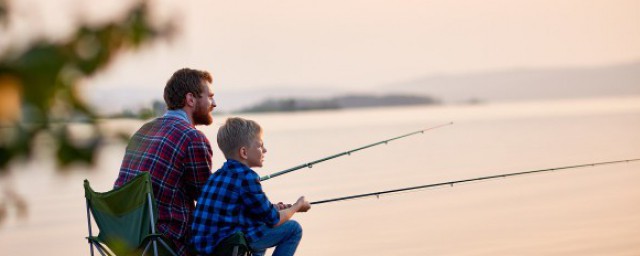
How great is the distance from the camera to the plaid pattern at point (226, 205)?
339 centimetres

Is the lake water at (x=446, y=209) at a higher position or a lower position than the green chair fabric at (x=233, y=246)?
higher

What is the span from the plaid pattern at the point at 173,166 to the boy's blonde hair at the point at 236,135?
14cm

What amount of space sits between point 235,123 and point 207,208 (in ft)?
0.98

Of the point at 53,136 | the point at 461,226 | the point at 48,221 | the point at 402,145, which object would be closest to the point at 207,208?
the point at 53,136

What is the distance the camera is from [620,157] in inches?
502

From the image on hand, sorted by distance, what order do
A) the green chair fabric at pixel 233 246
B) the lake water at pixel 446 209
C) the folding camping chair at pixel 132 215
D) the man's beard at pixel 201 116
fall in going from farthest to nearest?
the lake water at pixel 446 209 → the man's beard at pixel 201 116 → the green chair fabric at pixel 233 246 → the folding camping chair at pixel 132 215

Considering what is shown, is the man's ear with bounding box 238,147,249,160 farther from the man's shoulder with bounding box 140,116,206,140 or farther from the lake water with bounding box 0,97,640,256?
the lake water with bounding box 0,97,640,256

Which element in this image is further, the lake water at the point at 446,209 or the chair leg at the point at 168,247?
the lake water at the point at 446,209

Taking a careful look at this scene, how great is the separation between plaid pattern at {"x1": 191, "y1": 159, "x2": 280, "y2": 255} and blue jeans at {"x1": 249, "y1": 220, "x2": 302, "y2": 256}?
3.7 inches

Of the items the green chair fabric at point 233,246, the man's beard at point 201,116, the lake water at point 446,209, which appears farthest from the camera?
the lake water at point 446,209

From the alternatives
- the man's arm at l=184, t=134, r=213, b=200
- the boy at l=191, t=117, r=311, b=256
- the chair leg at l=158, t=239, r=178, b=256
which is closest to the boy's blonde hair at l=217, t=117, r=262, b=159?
the boy at l=191, t=117, r=311, b=256

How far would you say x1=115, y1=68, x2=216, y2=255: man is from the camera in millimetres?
3525

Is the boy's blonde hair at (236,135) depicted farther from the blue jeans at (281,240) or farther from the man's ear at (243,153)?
the blue jeans at (281,240)

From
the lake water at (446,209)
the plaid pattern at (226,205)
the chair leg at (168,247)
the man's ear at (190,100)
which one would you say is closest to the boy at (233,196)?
the plaid pattern at (226,205)
